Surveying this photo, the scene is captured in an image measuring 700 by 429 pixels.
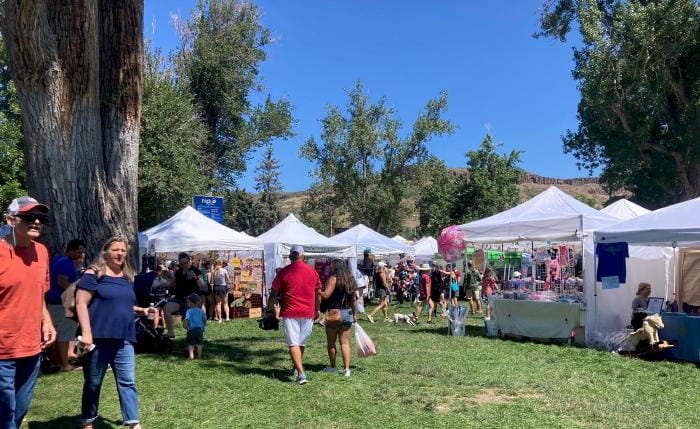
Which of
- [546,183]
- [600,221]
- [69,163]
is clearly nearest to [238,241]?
[69,163]

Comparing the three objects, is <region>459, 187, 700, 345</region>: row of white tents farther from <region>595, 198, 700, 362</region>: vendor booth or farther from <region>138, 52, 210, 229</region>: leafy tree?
<region>138, 52, 210, 229</region>: leafy tree

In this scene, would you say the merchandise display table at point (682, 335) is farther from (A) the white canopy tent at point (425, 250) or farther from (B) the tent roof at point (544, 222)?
(A) the white canopy tent at point (425, 250)

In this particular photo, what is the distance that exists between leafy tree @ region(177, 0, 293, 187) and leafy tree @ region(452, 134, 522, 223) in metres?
15.9

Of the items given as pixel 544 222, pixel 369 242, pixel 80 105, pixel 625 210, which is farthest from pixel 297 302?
pixel 369 242

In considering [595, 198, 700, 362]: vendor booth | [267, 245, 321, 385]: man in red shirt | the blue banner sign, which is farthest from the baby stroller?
the blue banner sign

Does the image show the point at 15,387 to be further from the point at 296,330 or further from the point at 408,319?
the point at 408,319

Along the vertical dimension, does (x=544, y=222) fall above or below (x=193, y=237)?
above

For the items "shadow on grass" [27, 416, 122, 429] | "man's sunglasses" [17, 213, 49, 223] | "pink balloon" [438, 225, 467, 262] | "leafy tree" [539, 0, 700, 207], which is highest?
"leafy tree" [539, 0, 700, 207]

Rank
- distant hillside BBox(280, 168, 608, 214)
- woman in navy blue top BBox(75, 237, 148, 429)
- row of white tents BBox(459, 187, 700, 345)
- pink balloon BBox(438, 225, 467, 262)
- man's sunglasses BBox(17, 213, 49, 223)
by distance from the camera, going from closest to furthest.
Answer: man's sunglasses BBox(17, 213, 49, 223) → woman in navy blue top BBox(75, 237, 148, 429) → row of white tents BBox(459, 187, 700, 345) → pink balloon BBox(438, 225, 467, 262) → distant hillside BBox(280, 168, 608, 214)

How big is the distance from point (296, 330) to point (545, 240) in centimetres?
711

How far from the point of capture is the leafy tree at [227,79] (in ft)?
91.8

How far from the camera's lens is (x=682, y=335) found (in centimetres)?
891

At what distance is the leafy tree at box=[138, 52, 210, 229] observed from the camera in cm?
2108

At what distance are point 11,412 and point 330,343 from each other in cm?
440
